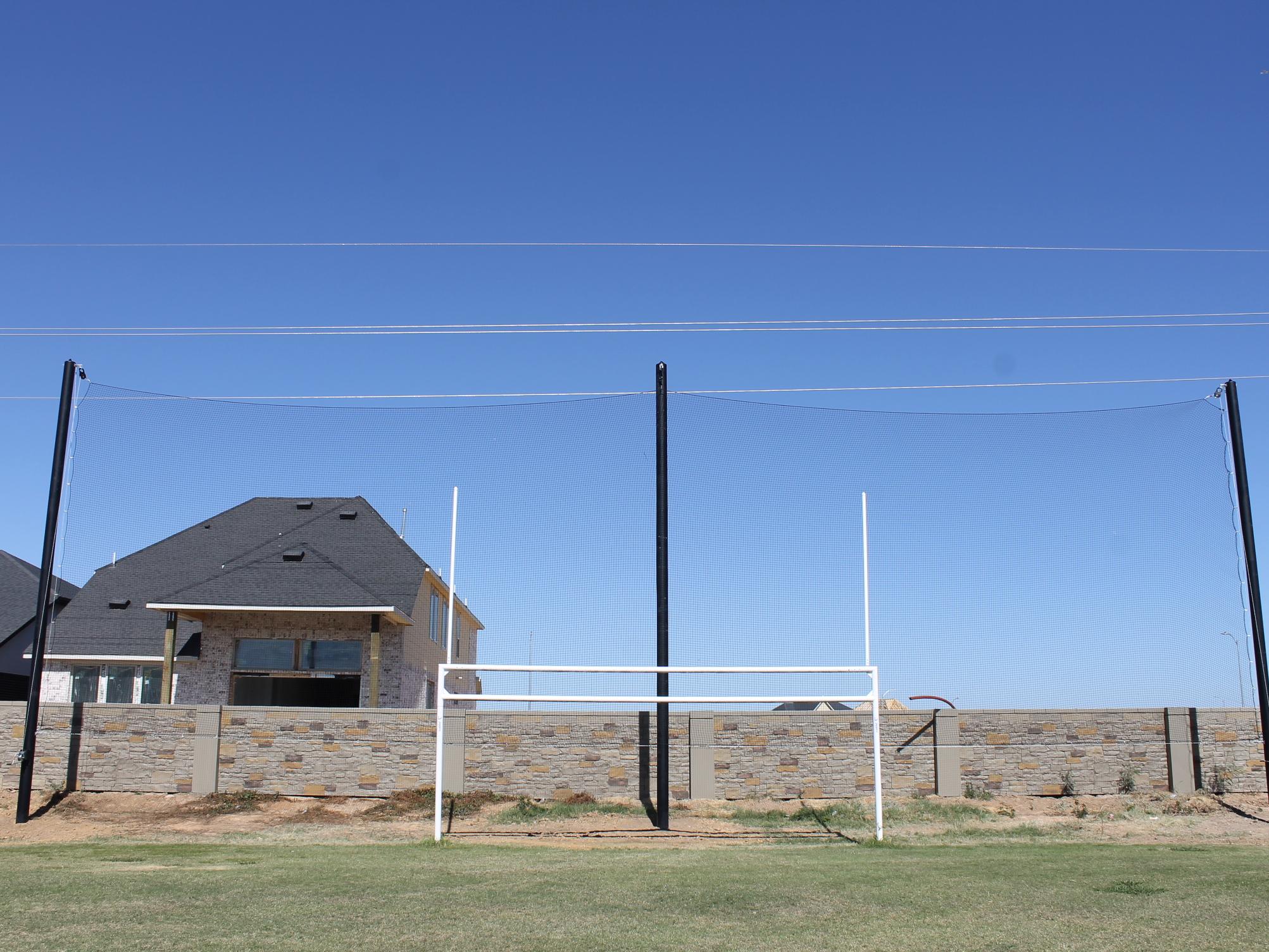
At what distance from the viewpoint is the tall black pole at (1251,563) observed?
14.1 m

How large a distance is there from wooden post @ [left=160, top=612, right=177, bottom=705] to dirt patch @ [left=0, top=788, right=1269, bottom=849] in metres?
3.90

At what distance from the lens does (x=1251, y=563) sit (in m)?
14.3

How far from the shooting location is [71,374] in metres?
14.1

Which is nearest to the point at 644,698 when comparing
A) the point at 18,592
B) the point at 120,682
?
the point at 120,682

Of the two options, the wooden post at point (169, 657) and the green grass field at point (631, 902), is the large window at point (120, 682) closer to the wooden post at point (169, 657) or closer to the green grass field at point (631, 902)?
the wooden post at point (169, 657)

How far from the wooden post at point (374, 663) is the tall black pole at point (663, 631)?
6.38 m

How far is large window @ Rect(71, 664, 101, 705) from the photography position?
21.2m

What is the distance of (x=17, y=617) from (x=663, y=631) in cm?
1813

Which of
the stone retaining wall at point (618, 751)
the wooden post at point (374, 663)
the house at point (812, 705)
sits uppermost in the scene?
the wooden post at point (374, 663)

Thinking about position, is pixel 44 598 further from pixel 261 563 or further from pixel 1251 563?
pixel 1251 563

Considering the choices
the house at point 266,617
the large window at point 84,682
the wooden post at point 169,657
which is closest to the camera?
the wooden post at point 169,657

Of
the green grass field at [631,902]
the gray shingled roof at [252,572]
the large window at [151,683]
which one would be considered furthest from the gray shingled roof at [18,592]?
the green grass field at [631,902]

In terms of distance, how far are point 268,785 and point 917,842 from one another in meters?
8.36

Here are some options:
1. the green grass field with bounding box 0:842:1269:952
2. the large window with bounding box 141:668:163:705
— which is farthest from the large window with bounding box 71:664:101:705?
the green grass field with bounding box 0:842:1269:952
